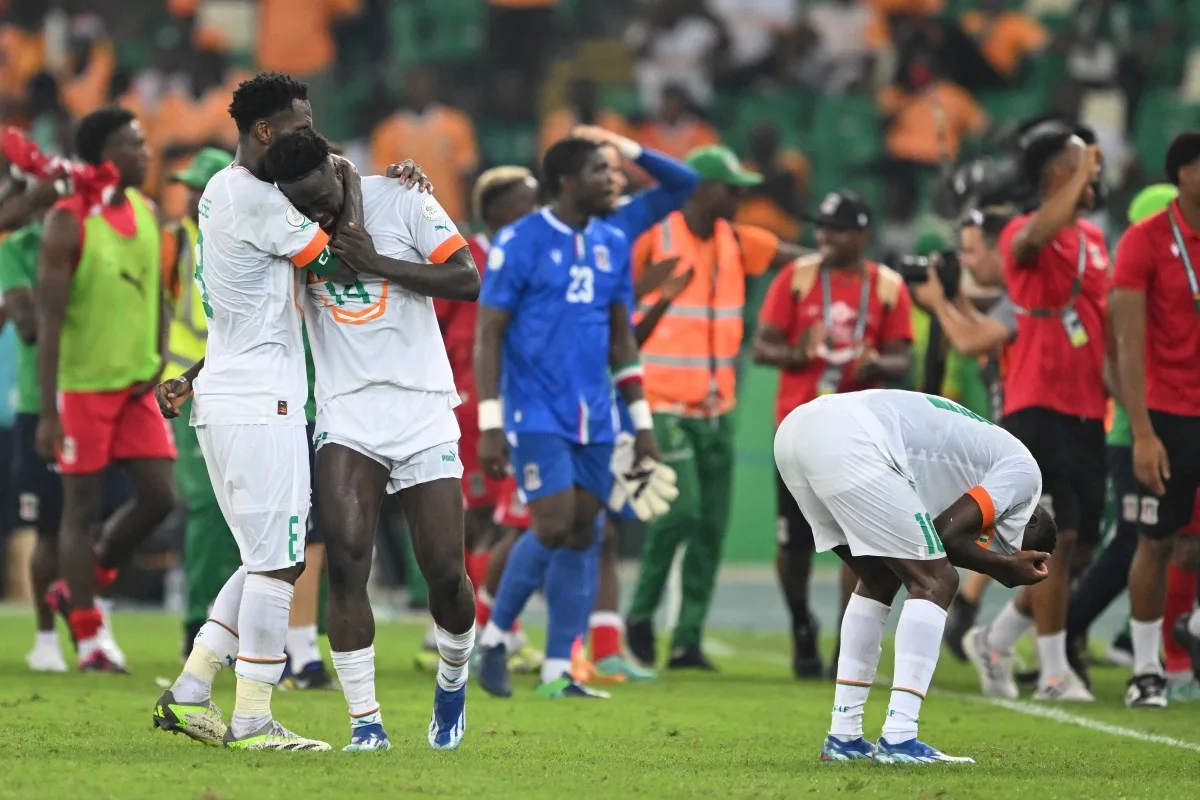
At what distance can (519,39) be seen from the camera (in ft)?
70.8

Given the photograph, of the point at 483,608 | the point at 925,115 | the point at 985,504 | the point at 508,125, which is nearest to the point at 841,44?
the point at 925,115

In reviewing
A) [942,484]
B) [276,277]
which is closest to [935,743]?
[942,484]

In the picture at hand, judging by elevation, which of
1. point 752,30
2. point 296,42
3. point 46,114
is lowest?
point 46,114

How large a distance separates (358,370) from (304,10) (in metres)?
15.1

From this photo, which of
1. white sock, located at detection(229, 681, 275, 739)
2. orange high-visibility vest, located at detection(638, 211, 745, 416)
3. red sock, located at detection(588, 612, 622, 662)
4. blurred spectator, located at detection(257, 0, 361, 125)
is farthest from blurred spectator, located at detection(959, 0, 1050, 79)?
white sock, located at detection(229, 681, 275, 739)

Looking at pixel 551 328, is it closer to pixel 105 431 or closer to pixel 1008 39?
pixel 105 431

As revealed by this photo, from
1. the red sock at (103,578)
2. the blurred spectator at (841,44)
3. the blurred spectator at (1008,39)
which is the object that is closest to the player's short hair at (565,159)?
the red sock at (103,578)

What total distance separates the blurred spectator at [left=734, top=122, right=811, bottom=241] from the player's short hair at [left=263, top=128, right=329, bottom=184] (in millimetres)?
13414

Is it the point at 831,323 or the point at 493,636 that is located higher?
the point at 831,323

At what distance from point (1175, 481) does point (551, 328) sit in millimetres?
3026

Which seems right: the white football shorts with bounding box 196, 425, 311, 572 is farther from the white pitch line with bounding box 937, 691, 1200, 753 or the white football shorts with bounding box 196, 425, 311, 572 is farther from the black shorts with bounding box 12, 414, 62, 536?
the black shorts with bounding box 12, 414, 62, 536

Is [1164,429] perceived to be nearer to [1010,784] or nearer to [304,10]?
[1010,784]

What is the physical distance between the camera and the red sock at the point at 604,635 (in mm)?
10891

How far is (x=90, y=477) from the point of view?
408 inches
